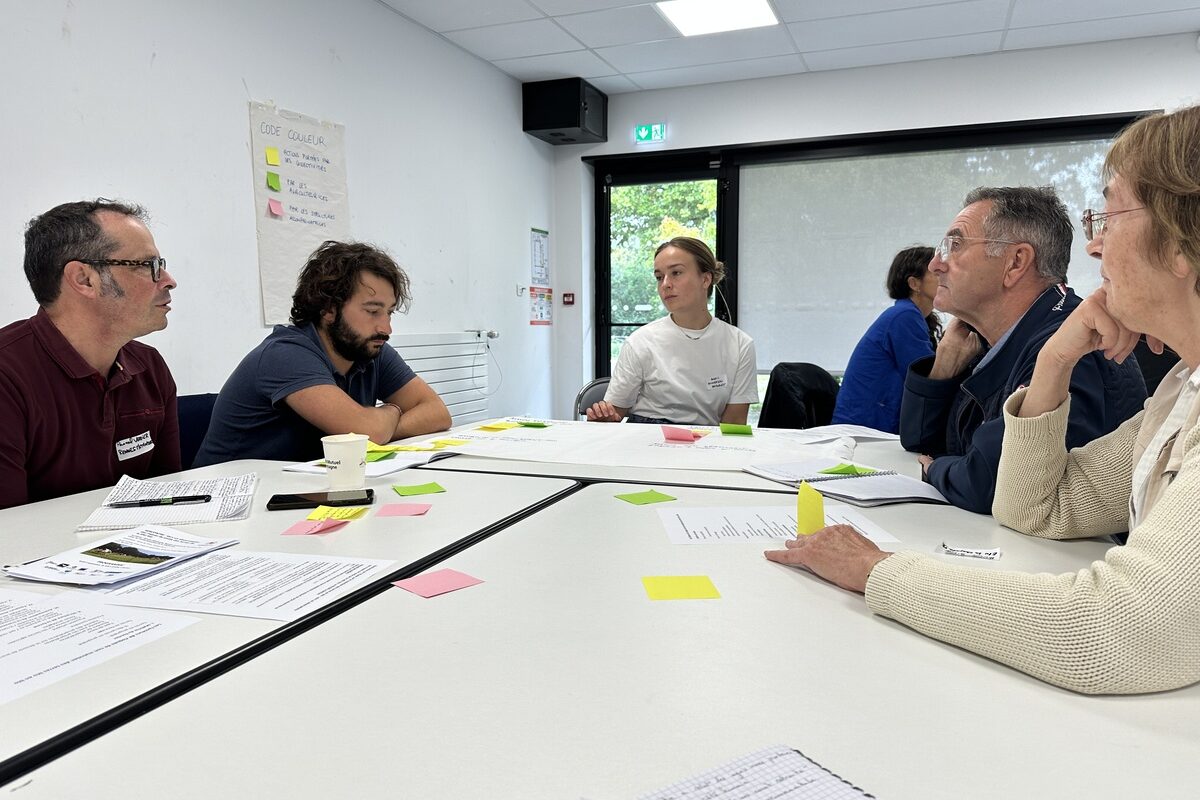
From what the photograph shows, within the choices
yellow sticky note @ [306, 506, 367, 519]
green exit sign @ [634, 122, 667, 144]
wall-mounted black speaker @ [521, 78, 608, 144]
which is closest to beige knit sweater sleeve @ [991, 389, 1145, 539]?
yellow sticky note @ [306, 506, 367, 519]

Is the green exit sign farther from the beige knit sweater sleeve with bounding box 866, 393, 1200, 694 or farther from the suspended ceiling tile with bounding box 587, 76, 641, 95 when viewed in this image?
the beige knit sweater sleeve with bounding box 866, 393, 1200, 694

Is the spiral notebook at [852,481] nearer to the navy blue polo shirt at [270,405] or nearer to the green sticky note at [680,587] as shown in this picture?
the green sticky note at [680,587]

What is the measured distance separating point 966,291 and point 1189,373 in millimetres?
878

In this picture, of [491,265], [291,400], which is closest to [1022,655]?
[291,400]

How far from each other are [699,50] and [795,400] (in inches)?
91.5

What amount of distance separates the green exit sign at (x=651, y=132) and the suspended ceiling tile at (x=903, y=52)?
998mm

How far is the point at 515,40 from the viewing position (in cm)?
415

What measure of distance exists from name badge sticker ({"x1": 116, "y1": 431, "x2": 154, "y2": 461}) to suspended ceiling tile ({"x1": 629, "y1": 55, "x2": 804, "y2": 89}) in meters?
→ 3.78

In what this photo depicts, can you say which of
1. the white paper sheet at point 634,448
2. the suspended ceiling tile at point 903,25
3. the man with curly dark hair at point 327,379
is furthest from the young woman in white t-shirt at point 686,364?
the suspended ceiling tile at point 903,25

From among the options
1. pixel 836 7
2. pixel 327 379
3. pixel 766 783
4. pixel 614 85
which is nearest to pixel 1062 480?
pixel 766 783

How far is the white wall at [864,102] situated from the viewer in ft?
13.6

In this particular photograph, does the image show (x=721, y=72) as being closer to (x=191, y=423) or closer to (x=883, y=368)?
(x=883, y=368)

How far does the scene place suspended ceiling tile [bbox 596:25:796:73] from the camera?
4113 mm

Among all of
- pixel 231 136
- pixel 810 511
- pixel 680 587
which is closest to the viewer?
pixel 680 587
